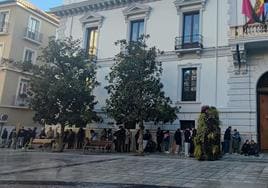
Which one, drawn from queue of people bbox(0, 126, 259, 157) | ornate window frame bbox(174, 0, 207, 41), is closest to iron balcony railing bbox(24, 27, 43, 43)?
queue of people bbox(0, 126, 259, 157)

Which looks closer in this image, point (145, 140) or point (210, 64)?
point (145, 140)

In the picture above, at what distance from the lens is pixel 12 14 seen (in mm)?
31625

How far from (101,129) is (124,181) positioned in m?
14.6

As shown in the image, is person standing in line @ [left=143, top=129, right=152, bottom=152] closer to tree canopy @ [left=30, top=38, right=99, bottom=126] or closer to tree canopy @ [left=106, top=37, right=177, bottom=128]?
tree canopy @ [left=106, top=37, right=177, bottom=128]

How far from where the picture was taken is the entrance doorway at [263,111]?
19.5 m

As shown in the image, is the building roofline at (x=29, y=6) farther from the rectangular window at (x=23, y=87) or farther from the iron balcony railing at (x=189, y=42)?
the iron balcony railing at (x=189, y=42)

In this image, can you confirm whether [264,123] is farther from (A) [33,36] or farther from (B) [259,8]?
(A) [33,36]

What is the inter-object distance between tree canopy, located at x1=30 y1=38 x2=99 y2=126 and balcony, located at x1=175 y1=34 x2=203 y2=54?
6268 millimetres

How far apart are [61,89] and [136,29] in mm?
8063

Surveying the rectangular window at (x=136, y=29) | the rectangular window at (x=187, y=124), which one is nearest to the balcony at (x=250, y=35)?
the rectangular window at (x=187, y=124)

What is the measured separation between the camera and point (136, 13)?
80.9 feet

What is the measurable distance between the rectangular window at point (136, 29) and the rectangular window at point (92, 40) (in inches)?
123

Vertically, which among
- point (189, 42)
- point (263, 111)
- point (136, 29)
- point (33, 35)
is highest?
point (33, 35)

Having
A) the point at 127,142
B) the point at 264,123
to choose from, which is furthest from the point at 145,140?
the point at 264,123
